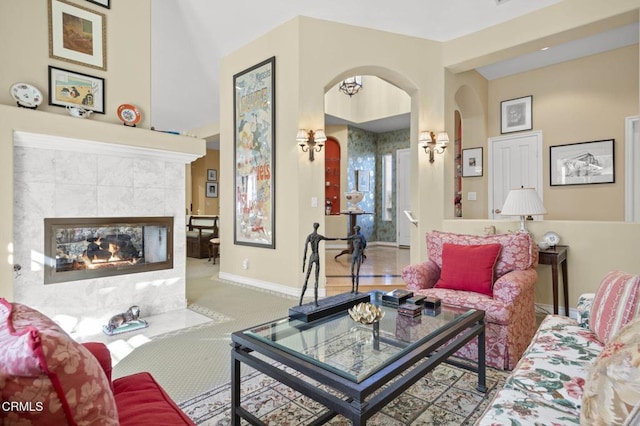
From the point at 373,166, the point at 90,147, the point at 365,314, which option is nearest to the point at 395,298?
the point at 365,314

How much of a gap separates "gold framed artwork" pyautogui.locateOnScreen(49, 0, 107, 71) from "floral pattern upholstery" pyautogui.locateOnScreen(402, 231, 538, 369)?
10.9 feet

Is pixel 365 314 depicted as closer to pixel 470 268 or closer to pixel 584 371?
pixel 584 371

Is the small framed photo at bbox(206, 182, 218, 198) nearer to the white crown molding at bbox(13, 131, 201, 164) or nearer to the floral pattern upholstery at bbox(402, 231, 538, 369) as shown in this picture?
the white crown molding at bbox(13, 131, 201, 164)

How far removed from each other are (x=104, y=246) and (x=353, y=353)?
2.69 meters

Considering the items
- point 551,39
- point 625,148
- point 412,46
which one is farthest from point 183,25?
point 625,148

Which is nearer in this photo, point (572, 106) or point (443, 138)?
point (443, 138)

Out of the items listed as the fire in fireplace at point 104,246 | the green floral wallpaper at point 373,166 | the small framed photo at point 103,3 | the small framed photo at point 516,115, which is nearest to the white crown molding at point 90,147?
the fire in fireplace at point 104,246

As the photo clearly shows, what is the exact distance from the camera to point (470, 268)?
253cm

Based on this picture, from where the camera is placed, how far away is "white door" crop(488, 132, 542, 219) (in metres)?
Answer: 4.88

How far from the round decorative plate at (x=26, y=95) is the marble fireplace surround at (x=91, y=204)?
0.30 meters

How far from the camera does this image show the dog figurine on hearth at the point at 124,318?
283 centimetres

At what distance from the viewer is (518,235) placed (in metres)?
2.64

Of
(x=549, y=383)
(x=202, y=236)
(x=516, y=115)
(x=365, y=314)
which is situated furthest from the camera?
(x=202, y=236)

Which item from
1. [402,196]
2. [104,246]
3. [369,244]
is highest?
[402,196]
